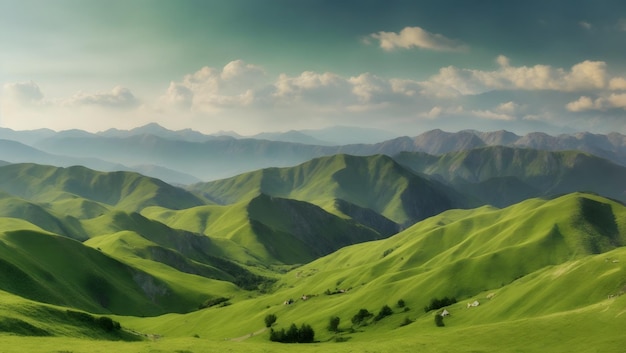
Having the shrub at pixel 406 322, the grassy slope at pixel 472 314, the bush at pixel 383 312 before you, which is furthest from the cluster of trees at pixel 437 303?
the shrub at pixel 406 322

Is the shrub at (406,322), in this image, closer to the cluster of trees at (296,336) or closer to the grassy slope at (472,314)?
the grassy slope at (472,314)

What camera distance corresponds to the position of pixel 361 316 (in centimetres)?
12794

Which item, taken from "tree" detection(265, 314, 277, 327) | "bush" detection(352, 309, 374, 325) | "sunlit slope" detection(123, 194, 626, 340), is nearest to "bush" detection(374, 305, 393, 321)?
"sunlit slope" detection(123, 194, 626, 340)

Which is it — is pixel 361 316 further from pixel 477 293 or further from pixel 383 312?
pixel 477 293

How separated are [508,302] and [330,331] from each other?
44820 millimetres

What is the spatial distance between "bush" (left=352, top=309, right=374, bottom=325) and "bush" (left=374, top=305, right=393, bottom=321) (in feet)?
11.3

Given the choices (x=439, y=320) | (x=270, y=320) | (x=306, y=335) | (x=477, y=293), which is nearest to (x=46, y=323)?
(x=306, y=335)

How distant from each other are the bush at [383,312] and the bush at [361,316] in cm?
344

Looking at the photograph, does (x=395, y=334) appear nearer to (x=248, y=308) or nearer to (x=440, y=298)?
(x=440, y=298)

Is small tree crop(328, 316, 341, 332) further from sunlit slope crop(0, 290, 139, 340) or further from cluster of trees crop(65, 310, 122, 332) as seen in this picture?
cluster of trees crop(65, 310, 122, 332)

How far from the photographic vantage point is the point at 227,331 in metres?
150

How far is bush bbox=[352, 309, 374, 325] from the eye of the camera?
125000 millimetres

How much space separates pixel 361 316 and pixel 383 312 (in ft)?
20.4

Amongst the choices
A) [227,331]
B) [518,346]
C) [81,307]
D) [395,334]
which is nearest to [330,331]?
[395,334]
